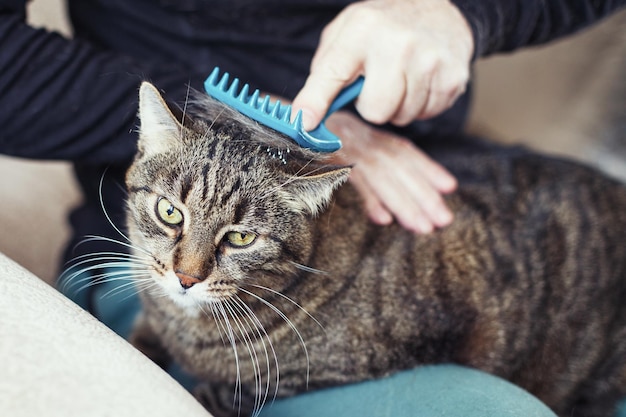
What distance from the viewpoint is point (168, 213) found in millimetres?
814

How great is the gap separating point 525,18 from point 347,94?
46 centimetres

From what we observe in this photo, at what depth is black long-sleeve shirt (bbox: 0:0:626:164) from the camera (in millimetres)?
919

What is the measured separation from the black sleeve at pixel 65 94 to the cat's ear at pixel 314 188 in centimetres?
25

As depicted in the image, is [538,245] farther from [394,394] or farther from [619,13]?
[619,13]

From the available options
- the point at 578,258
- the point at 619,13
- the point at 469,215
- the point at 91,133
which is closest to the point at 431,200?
the point at 469,215

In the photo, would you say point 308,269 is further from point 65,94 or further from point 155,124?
point 65,94

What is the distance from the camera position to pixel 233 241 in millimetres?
809

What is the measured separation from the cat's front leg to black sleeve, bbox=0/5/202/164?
0.33m

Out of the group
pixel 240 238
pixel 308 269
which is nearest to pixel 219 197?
pixel 240 238

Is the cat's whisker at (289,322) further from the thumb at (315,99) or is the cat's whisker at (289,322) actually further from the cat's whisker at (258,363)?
the thumb at (315,99)

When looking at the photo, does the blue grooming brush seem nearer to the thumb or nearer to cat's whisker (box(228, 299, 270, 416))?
the thumb

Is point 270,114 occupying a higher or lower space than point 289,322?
higher

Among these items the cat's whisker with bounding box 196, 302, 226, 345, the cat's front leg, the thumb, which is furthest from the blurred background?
the thumb

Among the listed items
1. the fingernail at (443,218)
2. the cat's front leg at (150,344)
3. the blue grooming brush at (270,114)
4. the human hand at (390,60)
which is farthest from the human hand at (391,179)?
the cat's front leg at (150,344)
